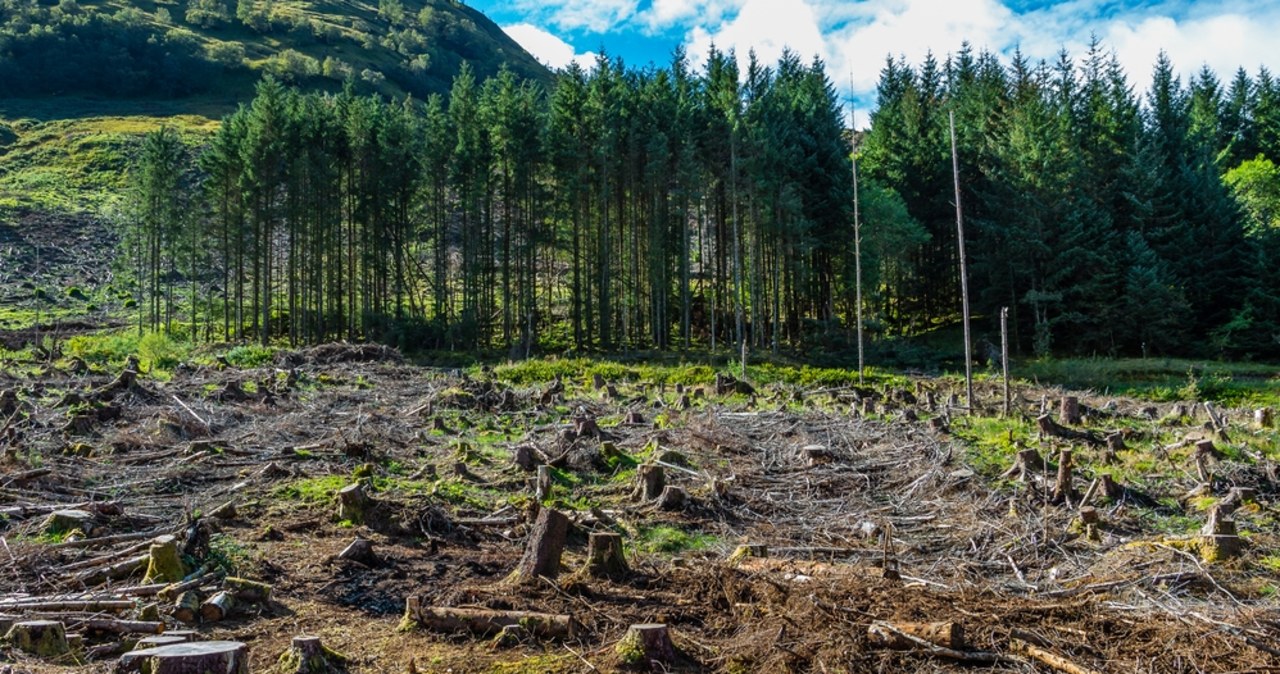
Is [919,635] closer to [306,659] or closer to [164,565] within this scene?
[306,659]

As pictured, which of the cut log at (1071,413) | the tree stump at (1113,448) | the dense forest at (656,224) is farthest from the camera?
the dense forest at (656,224)

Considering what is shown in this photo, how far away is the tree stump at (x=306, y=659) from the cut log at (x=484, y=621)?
814mm

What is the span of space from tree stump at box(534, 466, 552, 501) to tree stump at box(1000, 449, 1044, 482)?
543cm

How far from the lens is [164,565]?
5883mm

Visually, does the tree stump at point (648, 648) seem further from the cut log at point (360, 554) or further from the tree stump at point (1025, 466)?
the tree stump at point (1025, 466)

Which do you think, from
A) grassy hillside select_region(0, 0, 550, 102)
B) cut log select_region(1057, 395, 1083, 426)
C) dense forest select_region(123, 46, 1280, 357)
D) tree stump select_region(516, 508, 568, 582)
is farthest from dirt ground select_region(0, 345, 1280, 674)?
grassy hillside select_region(0, 0, 550, 102)

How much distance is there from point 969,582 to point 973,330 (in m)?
38.2

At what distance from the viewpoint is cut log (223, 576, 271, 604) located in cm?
577

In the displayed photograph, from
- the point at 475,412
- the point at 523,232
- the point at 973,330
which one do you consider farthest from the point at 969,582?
the point at 973,330

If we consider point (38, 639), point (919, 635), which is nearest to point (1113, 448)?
point (919, 635)

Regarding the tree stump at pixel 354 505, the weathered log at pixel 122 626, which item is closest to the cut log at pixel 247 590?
the weathered log at pixel 122 626

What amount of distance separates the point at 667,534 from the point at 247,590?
13.0ft

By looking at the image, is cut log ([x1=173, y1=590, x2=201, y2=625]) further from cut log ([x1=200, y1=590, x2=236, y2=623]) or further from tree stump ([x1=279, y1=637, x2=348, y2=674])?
tree stump ([x1=279, y1=637, x2=348, y2=674])

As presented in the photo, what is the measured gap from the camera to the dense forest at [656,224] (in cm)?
3528
